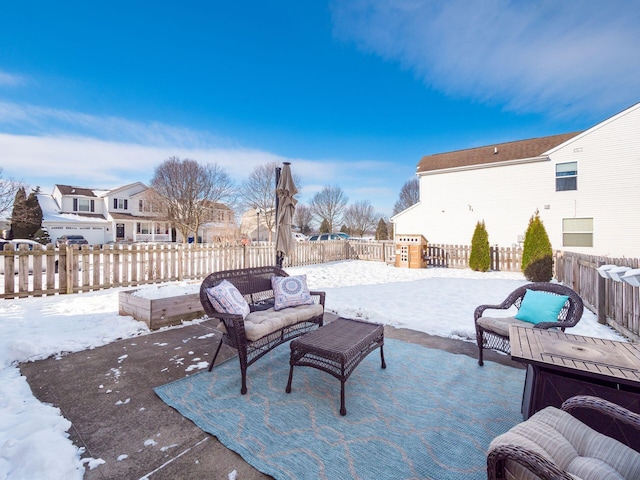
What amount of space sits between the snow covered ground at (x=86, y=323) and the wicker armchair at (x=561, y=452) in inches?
96.9

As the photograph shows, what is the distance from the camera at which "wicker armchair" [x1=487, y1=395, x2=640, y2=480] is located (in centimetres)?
119

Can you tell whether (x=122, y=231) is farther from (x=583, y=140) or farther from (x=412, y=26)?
(x=583, y=140)

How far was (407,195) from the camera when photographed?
4131cm

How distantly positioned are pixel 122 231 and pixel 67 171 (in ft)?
23.3

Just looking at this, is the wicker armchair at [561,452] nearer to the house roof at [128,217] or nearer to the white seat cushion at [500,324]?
the white seat cushion at [500,324]

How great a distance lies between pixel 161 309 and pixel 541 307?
5.30 m

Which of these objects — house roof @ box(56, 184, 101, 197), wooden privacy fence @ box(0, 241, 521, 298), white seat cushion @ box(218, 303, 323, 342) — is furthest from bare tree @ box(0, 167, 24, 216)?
white seat cushion @ box(218, 303, 323, 342)

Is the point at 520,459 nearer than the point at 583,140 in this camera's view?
Yes

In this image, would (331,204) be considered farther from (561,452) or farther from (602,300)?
(561,452)

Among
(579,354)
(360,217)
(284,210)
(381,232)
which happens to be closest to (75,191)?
(381,232)

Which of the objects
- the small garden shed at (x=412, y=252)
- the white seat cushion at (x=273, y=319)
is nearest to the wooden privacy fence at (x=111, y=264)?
the white seat cushion at (x=273, y=319)

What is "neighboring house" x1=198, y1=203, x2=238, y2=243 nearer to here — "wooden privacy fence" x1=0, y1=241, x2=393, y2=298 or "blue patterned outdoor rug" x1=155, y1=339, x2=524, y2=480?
"wooden privacy fence" x1=0, y1=241, x2=393, y2=298

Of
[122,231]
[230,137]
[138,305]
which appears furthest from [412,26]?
[122,231]

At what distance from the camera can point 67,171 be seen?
27.5 m
